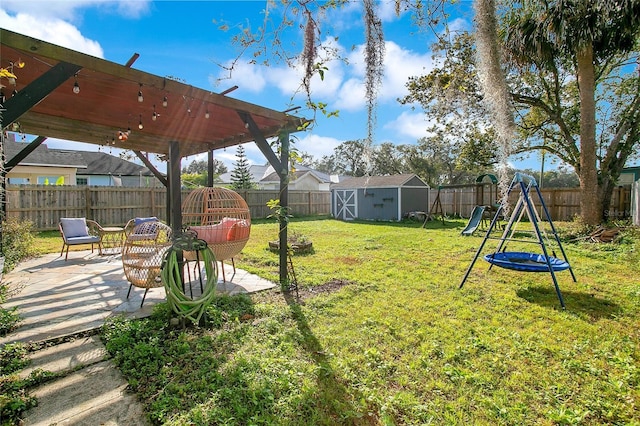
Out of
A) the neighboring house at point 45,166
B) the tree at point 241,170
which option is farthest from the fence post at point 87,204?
the tree at point 241,170

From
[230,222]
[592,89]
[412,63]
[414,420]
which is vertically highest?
[592,89]

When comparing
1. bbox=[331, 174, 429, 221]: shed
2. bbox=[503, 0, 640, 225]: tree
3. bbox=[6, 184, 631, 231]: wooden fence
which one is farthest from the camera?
bbox=[331, 174, 429, 221]: shed

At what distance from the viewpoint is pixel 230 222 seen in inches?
166

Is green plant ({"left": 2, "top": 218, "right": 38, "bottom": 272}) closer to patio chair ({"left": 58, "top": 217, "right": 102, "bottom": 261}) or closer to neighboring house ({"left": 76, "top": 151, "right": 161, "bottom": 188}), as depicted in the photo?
patio chair ({"left": 58, "top": 217, "right": 102, "bottom": 261})

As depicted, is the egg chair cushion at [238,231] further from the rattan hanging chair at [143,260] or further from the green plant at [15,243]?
the green plant at [15,243]

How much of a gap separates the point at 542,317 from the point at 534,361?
1.03 m

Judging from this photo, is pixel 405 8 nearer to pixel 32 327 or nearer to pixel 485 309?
pixel 485 309

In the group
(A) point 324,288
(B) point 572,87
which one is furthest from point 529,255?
(B) point 572,87

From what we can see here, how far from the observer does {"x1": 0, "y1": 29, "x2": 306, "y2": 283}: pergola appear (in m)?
2.07

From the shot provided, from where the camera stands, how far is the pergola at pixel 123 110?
6.79ft

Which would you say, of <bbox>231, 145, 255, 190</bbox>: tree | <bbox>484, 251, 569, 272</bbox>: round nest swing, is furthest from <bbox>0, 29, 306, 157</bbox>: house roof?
<bbox>231, 145, 255, 190</bbox>: tree

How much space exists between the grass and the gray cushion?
375 cm

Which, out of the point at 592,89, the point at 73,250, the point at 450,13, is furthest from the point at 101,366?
the point at 592,89

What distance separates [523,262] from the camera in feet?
13.6
